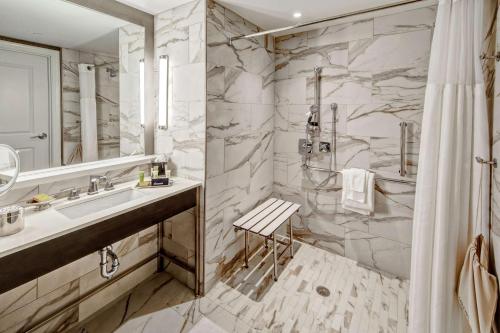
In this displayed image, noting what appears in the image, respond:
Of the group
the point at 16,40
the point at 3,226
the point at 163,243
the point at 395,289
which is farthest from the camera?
the point at 163,243

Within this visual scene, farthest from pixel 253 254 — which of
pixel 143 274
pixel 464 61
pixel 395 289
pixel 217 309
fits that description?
pixel 464 61

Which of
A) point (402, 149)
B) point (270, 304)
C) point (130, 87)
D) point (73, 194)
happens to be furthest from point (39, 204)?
point (402, 149)

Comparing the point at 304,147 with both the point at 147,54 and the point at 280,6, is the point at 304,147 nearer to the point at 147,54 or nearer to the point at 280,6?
the point at 280,6

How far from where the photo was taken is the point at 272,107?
3.08m

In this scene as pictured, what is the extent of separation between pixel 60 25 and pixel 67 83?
40cm

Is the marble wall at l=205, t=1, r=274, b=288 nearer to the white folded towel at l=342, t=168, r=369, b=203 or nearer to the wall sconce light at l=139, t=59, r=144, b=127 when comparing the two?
the wall sconce light at l=139, t=59, r=144, b=127

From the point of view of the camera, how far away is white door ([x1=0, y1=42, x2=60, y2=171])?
162 centimetres

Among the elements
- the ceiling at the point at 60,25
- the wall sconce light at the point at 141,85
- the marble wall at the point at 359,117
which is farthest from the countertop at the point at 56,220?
the marble wall at the point at 359,117

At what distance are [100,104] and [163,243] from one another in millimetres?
1357

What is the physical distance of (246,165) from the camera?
2691 millimetres

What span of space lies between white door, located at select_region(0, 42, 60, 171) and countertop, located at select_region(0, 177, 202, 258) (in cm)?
39

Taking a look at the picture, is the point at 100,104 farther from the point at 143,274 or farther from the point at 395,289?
the point at 395,289

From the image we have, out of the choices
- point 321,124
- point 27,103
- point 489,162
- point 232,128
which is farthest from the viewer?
point 321,124

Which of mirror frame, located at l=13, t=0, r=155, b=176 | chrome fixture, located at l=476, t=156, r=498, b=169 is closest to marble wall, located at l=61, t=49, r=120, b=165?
mirror frame, located at l=13, t=0, r=155, b=176
